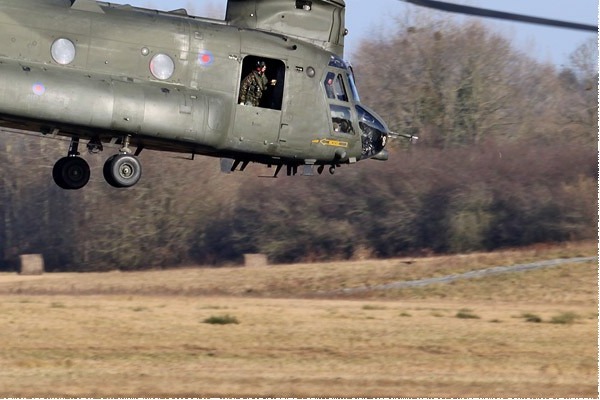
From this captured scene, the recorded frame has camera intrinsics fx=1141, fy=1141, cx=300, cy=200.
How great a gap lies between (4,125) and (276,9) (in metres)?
5.00

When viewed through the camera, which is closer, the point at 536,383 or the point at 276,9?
the point at 536,383

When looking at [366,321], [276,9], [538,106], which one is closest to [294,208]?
[538,106]

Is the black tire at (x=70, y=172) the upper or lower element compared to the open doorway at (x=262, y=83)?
lower

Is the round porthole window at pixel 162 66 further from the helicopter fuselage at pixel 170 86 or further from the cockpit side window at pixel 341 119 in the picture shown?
the cockpit side window at pixel 341 119

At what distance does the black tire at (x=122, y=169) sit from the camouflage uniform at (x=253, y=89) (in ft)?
6.83

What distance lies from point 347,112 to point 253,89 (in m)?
1.76

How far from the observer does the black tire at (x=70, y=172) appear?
19625mm

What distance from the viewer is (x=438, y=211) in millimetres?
50250

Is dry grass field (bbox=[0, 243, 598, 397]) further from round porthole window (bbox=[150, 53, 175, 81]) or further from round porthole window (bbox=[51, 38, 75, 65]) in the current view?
round porthole window (bbox=[51, 38, 75, 65])

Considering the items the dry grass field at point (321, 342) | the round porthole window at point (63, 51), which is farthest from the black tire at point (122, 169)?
the dry grass field at point (321, 342)

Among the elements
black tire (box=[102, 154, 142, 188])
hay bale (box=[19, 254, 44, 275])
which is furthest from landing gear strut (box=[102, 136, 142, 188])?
hay bale (box=[19, 254, 44, 275])

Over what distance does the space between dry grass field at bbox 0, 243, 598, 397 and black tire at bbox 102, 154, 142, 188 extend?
9.63ft

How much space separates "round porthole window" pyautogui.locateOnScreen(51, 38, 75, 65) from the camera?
57.0 feet

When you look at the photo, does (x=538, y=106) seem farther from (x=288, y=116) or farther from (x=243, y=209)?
(x=288, y=116)
